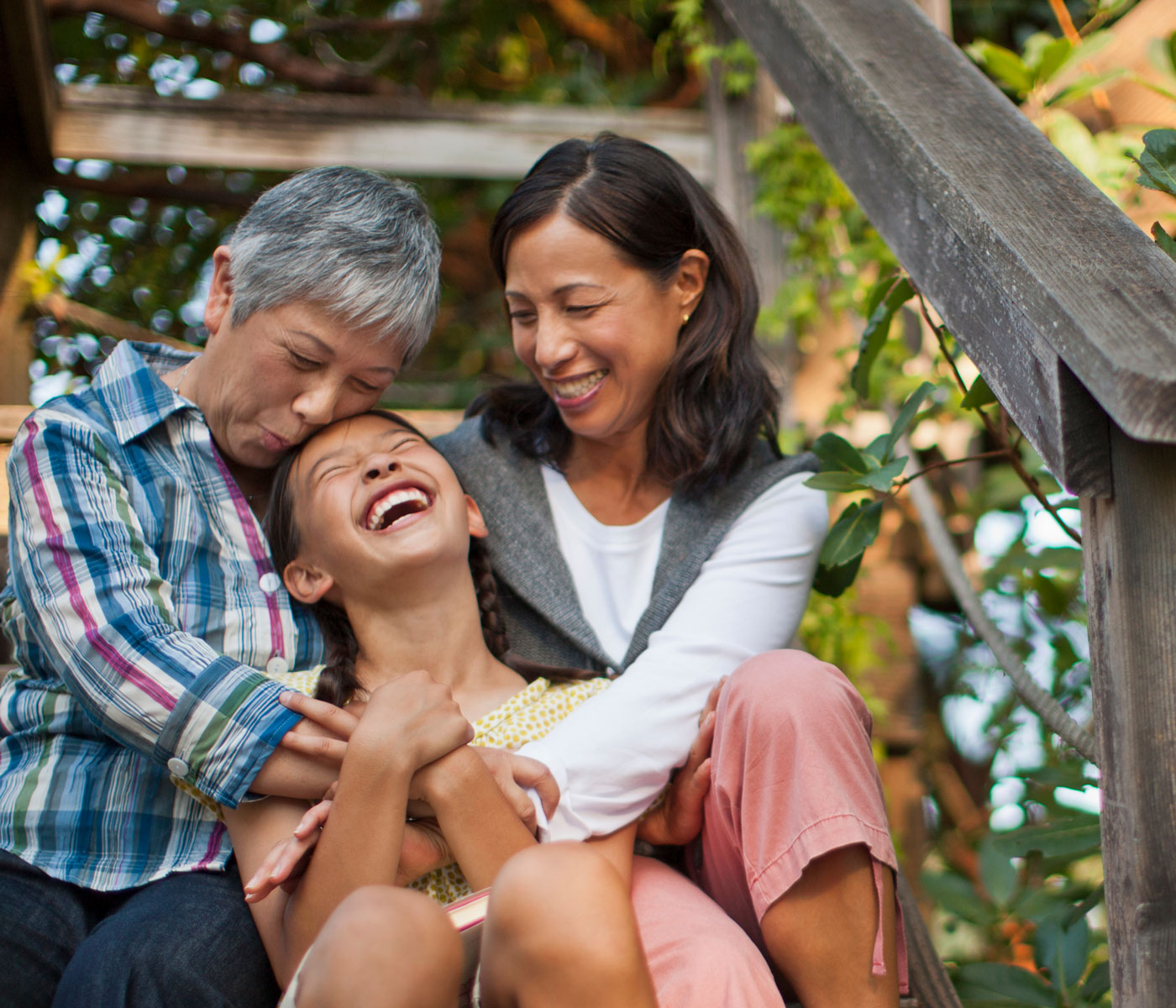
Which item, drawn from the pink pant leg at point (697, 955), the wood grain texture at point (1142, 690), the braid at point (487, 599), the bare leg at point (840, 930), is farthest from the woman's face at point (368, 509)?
the wood grain texture at point (1142, 690)

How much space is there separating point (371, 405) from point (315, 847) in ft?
2.26

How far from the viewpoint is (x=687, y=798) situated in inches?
56.0

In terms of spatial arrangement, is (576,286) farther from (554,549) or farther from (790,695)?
(790,695)

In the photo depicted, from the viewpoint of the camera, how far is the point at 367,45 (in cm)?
373

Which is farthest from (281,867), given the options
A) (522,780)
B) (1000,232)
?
(1000,232)

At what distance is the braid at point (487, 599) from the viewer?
1.71 meters

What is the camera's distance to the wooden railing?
87 centimetres

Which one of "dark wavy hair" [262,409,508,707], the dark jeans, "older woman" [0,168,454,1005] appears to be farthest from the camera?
"dark wavy hair" [262,409,508,707]

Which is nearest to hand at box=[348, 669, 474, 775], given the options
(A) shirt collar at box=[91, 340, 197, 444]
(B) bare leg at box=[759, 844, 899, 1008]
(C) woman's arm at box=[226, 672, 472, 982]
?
(C) woman's arm at box=[226, 672, 472, 982]

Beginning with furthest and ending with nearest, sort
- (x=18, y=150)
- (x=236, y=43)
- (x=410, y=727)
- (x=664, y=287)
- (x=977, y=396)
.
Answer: (x=236, y=43) < (x=18, y=150) < (x=664, y=287) < (x=977, y=396) < (x=410, y=727)

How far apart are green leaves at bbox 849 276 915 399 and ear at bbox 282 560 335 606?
85 cm

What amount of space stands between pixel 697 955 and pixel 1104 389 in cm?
76

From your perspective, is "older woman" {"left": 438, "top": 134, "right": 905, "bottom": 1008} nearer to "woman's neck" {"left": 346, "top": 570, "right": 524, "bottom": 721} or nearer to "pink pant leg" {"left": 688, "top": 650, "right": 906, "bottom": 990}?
"pink pant leg" {"left": 688, "top": 650, "right": 906, "bottom": 990}

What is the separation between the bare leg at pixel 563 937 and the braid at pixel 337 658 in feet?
1.73
